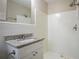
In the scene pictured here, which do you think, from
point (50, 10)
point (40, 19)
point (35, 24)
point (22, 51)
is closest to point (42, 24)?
point (40, 19)

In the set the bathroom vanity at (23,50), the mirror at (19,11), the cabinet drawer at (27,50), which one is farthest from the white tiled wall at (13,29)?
the cabinet drawer at (27,50)

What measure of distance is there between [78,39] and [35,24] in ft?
4.23

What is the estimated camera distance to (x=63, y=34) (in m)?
2.45

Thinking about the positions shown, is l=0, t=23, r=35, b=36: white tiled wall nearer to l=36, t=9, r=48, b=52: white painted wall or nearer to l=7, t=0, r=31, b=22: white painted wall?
l=7, t=0, r=31, b=22: white painted wall

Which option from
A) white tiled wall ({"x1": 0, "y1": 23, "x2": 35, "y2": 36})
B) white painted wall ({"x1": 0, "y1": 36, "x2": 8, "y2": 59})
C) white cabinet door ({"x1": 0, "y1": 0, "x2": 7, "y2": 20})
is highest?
white cabinet door ({"x1": 0, "y1": 0, "x2": 7, "y2": 20})

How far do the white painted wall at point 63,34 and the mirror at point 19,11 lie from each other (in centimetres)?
92

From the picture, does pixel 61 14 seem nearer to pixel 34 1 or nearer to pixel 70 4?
pixel 70 4

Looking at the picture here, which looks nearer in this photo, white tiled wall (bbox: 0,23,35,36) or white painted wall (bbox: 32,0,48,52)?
white tiled wall (bbox: 0,23,35,36)

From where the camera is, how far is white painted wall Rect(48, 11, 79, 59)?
226cm

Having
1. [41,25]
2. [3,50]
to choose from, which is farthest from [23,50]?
[41,25]

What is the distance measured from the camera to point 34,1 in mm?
2191

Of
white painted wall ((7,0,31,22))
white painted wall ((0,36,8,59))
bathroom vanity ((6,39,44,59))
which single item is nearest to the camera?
bathroom vanity ((6,39,44,59))

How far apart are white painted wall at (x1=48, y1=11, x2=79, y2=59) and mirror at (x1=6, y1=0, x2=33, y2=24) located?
92 cm

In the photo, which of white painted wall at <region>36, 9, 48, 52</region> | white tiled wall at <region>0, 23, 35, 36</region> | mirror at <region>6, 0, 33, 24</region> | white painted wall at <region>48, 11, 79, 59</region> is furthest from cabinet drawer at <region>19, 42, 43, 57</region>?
white painted wall at <region>48, 11, 79, 59</region>
